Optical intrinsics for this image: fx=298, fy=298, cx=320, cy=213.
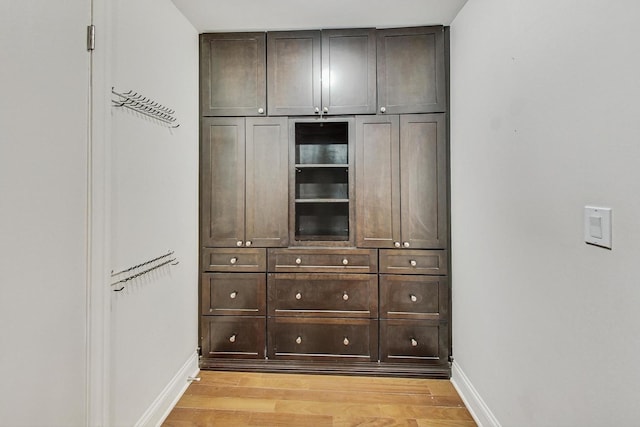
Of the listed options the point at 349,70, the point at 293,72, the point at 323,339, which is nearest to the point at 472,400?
the point at 323,339

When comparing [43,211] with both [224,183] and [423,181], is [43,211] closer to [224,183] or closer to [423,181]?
[224,183]

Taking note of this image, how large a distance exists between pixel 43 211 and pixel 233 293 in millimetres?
1417

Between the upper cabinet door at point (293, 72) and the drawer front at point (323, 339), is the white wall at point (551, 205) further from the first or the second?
the upper cabinet door at point (293, 72)

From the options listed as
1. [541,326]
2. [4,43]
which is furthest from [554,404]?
[4,43]

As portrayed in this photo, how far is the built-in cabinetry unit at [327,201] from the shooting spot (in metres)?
2.24

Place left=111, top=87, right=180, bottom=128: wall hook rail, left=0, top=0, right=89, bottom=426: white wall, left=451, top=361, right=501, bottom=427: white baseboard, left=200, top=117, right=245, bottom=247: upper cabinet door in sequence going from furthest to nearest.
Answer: left=200, top=117, right=245, bottom=247: upper cabinet door
left=451, top=361, right=501, bottom=427: white baseboard
left=111, top=87, right=180, bottom=128: wall hook rail
left=0, top=0, right=89, bottom=426: white wall

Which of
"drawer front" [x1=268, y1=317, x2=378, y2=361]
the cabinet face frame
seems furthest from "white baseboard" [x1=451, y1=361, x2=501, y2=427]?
the cabinet face frame

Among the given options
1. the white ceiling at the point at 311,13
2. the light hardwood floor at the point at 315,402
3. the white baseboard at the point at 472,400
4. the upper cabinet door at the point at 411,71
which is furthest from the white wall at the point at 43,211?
the white baseboard at the point at 472,400

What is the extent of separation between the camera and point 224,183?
2.33m

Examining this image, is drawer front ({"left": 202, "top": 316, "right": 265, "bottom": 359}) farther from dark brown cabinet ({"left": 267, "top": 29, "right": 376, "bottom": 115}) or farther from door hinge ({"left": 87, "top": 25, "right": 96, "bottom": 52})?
door hinge ({"left": 87, "top": 25, "right": 96, "bottom": 52})

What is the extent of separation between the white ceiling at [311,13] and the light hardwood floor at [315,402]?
8.64ft

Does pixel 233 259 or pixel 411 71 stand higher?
pixel 411 71

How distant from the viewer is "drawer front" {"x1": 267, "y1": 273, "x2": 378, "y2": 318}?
7.50ft

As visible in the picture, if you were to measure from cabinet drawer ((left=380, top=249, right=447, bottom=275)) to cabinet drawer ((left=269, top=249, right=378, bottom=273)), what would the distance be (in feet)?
0.27
